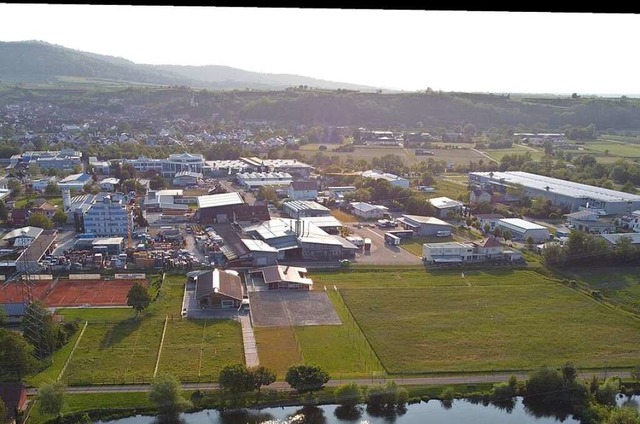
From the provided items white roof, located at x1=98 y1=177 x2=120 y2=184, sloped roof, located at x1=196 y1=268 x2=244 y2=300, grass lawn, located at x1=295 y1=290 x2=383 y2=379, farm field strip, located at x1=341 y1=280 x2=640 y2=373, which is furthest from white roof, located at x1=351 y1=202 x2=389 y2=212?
white roof, located at x1=98 y1=177 x2=120 y2=184

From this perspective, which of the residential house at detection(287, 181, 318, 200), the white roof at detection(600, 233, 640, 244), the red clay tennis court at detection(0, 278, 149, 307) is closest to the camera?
the red clay tennis court at detection(0, 278, 149, 307)

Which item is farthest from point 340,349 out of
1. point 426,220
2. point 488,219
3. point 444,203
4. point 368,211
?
point 444,203

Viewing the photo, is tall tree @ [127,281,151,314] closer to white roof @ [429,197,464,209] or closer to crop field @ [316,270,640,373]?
crop field @ [316,270,640,373]

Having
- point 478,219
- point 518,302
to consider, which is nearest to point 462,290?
point 518,302

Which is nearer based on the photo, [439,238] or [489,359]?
[489,359]

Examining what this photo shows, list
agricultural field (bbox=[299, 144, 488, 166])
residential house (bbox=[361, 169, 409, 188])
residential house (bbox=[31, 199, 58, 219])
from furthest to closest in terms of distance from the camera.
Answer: agricultural field (bbox=[299, 144, 488, 166]) < residential house (bbox=[361, 169, 409, 188]) < residential house (bbox=[31, 199, 58, 219])

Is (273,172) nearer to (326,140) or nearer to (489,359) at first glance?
(326,140)
